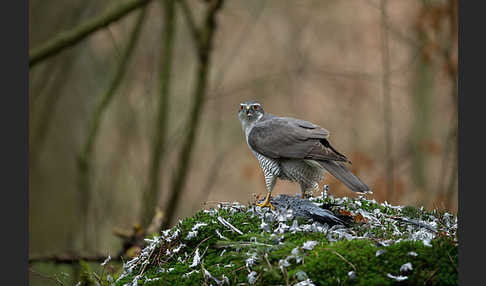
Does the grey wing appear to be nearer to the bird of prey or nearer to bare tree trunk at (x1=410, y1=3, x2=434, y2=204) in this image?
the bird of prey

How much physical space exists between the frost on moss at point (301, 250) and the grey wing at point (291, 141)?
1.31 feet

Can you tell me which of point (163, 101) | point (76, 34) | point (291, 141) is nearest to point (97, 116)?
point (163, 101)

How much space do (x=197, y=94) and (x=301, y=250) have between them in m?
3.56

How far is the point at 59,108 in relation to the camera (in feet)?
27.3

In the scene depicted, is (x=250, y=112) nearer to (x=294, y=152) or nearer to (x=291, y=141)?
(x=291, y=141)

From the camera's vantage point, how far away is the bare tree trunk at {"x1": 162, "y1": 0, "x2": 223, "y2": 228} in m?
5.95

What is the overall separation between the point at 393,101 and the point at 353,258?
5971 millimetres

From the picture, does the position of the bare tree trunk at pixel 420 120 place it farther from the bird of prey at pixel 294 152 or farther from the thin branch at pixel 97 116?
the thin branch at pixel 97 116

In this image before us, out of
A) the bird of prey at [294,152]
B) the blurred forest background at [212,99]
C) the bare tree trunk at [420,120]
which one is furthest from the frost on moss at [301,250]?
the bare tree trunk at [420,120]

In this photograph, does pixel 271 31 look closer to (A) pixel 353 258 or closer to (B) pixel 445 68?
(B) pixel 445 68

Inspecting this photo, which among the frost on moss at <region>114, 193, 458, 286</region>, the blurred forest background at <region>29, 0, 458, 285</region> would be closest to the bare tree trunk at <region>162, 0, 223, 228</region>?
the blurred forest background at <region>29, 0, 458, 285</region>

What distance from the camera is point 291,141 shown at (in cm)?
400

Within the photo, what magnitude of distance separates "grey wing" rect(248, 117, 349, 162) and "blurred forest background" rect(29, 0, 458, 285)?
200cm

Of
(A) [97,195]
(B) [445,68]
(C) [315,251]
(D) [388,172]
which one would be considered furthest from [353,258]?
(A) [97,195]
